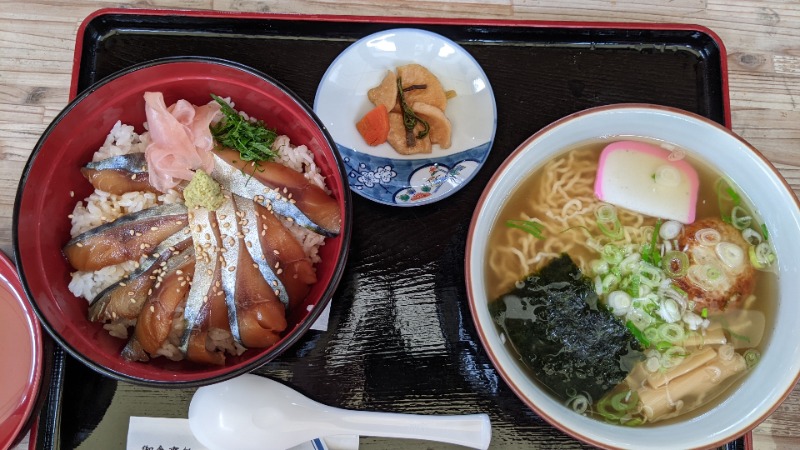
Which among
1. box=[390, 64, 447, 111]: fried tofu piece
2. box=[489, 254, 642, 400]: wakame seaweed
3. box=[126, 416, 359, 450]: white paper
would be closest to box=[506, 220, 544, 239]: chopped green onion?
box=[489, 254, 642, 400]: wakame seaweed

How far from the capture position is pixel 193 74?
1823 mm

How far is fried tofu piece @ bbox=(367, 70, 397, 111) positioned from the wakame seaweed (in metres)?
0.75

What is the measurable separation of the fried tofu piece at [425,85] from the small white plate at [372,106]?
5cm

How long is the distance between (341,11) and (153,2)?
0.68 meters

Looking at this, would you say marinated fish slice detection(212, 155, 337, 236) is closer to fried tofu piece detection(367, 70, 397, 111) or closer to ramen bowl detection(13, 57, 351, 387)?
ramen bowl detection(13, 57, 351, 387)

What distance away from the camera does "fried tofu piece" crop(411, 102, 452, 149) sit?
6.66ft

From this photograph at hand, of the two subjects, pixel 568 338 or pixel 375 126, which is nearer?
pixel 568 338

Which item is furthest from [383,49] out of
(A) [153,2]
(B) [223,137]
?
(A) [153,2]

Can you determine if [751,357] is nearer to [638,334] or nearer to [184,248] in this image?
[638,334]

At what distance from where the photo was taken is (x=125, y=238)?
178cm

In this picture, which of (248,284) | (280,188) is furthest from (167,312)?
(280,188)

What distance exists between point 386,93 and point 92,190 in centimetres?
100

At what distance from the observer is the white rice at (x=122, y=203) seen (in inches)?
70.7

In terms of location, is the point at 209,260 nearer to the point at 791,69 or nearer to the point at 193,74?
the point at 193,74
